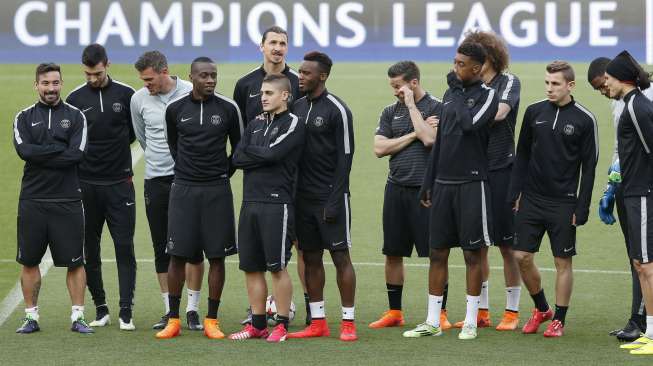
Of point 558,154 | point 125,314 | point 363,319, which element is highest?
point 558,154

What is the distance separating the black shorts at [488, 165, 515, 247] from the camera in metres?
10.4

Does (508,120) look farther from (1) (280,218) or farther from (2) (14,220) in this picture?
(2) (14,220)

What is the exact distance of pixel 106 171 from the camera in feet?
35.1

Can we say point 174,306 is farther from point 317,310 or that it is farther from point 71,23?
point 71,23

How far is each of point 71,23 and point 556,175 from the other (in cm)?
2256

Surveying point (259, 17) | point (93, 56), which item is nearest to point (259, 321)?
point (93, 56)

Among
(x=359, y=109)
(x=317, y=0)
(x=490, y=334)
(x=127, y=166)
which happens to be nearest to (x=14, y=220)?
(x=127, y=166)

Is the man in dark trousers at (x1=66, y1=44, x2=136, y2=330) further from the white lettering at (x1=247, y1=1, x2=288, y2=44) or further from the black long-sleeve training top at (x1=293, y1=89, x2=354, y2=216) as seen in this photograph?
the white lettering at (x1=247, y1=1, x2=288, y2=44)

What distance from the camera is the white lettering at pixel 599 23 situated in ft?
97.6

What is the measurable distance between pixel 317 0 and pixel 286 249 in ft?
69.4

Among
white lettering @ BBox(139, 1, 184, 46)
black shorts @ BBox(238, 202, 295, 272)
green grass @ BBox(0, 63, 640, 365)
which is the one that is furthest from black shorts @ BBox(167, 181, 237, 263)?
white lettering @ BBox(139, 1, 184, 46)

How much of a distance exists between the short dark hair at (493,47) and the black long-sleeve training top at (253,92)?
1459 mm

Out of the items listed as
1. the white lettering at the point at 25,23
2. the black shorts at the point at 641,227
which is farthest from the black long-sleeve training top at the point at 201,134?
the white lettering at the point at 25,23

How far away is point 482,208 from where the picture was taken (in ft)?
32.4
